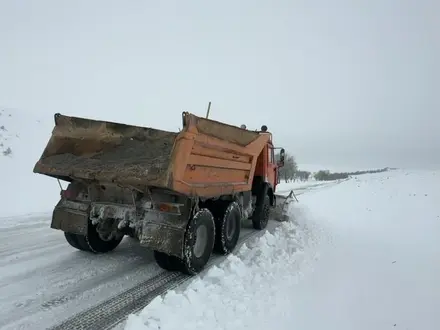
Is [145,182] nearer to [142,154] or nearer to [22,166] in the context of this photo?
[142,154]

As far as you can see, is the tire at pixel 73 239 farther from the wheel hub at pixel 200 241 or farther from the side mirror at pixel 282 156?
the side mirror at pixel 282 156

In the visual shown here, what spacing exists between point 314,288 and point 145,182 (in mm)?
2710

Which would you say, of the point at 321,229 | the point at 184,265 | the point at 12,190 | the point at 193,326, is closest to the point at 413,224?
the point at 321,229

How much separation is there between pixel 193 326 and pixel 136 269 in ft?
6.55

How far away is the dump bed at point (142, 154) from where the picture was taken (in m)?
4.39

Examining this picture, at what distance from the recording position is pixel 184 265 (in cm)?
481

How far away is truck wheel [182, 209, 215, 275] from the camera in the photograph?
4.74m

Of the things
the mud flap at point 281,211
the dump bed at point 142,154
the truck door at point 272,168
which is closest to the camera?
the dump bed at point 142,154

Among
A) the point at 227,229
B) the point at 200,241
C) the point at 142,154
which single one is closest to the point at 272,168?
the point at 227,229

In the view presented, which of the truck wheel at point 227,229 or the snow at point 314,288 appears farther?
the truck wheel at point 227,229

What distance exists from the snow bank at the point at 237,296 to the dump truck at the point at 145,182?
52 centimetres

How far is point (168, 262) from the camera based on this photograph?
5004 millimetres

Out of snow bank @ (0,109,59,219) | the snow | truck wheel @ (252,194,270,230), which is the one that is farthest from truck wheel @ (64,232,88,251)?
truck wheel @ (252,194,270,230)

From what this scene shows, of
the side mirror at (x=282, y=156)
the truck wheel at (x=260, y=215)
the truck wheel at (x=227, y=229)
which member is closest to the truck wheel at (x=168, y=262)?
the truck wheel at (x=227, y=229)
